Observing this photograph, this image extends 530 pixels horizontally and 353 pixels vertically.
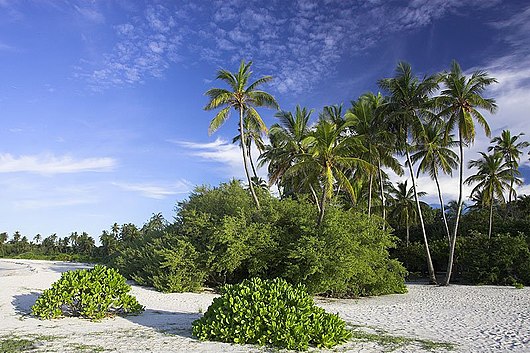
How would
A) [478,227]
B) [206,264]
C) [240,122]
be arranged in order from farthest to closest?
[478,227]
[240,122]
[206,264]

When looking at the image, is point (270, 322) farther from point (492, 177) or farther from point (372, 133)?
point (492, 177)

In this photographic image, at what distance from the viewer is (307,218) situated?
19250 mm

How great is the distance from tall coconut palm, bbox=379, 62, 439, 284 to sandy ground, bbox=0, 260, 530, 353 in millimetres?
10404

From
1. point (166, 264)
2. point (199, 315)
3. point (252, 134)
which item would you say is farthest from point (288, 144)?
point (199, 315)

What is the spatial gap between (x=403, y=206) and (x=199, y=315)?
97.2 feet

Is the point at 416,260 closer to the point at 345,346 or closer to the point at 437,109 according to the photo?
the point at 437,109

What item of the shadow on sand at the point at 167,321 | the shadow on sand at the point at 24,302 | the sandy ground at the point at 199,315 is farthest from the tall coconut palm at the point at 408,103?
the shadow on sand at the point at 24,302

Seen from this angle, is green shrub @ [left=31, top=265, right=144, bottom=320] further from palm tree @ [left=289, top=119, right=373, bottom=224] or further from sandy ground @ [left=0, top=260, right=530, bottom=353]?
palm tree @ [left=289, top=119, right=373, bottom=224]

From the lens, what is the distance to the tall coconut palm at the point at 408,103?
23920 millimetres

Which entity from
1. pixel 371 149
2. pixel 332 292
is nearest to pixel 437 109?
pixel 371 149

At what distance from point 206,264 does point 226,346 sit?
1064 cm

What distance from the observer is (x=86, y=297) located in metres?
10.5

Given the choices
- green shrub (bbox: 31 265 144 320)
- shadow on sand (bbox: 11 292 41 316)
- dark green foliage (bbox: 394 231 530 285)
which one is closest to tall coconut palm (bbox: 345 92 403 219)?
dark green foliage (bbox: 394 231 530 285)

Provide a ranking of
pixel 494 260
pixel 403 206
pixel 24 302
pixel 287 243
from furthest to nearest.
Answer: pixel 403 206, pixel 494 260, pixel 287 243, pixel 24 302
